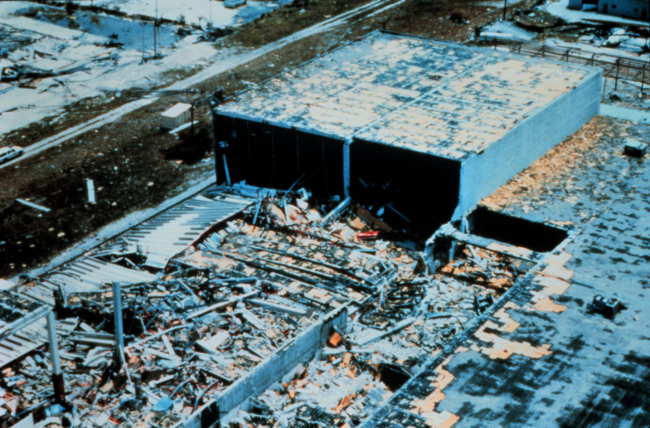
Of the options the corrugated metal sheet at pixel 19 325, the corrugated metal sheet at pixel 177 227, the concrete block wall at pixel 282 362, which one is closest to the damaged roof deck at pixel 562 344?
the concrete block wall at pixel 282 362

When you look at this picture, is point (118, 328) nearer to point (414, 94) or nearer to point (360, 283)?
point (360, 283)

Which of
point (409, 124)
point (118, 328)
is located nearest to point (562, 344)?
point (118, 328)

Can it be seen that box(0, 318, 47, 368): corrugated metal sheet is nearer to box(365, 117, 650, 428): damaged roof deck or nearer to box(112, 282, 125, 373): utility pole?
box(112, 282, 125, 373): utility pole

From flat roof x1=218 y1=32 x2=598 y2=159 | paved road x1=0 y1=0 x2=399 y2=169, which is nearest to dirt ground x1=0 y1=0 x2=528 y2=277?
paved road x1=0 y1=0 x2=399 y2=169

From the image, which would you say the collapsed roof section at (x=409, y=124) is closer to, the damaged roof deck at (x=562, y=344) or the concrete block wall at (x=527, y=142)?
the concrete block wall at (x=527, y=142)

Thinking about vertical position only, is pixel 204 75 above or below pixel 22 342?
above
